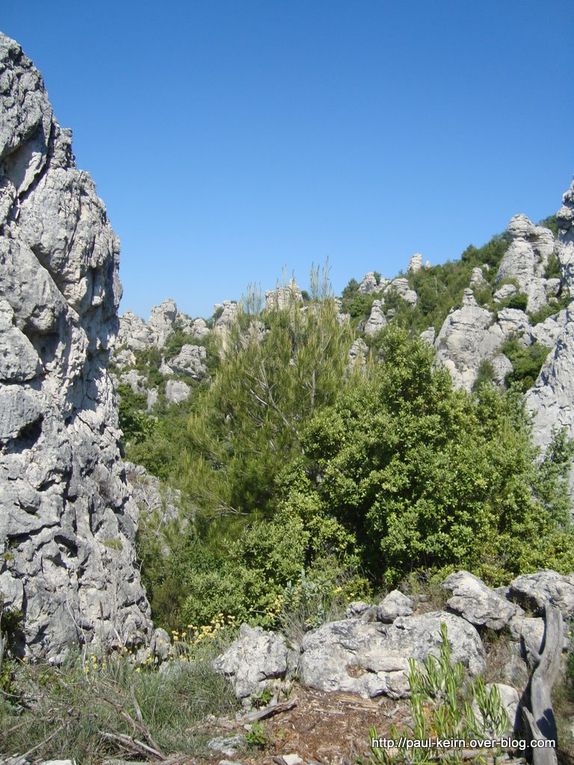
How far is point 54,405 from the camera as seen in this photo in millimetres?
10094

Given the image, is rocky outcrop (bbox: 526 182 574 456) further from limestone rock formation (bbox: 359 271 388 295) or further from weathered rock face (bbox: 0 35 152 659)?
limestone rock formation (bbox: 359 271 388 295)

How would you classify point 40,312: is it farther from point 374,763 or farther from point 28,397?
point 374,763

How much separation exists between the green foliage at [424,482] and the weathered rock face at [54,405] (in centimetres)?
373

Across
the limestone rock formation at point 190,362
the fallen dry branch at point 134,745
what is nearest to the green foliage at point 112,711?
the fallen dry branch at point 134,745

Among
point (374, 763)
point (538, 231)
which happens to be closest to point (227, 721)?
point (374, 763)

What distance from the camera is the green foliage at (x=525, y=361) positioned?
27.3 m

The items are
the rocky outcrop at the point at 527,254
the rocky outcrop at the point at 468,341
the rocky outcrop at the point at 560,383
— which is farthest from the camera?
the rocky outcrop at the point at 527,254

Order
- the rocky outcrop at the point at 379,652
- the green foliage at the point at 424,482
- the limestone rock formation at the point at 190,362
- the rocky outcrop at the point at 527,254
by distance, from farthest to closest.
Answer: the limestone rock formation at the point at 190,362 → the rocky outcrop at the point at 527,254 → the green foliage at the point at 424,482 → the rocky outcrop at the point at 379,652

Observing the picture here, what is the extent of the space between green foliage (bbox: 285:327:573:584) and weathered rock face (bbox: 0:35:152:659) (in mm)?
3730

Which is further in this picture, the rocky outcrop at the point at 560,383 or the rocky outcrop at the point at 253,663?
the rocky outcrop at the point at 560,383

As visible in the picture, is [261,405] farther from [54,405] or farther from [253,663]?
[253,663]

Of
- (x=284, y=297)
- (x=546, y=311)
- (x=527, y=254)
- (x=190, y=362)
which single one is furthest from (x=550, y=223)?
(x=284, y=297)

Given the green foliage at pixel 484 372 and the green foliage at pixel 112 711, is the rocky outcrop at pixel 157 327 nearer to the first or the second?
the green foliage at pixel 484 372

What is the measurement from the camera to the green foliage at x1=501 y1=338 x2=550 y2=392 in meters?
27.3
